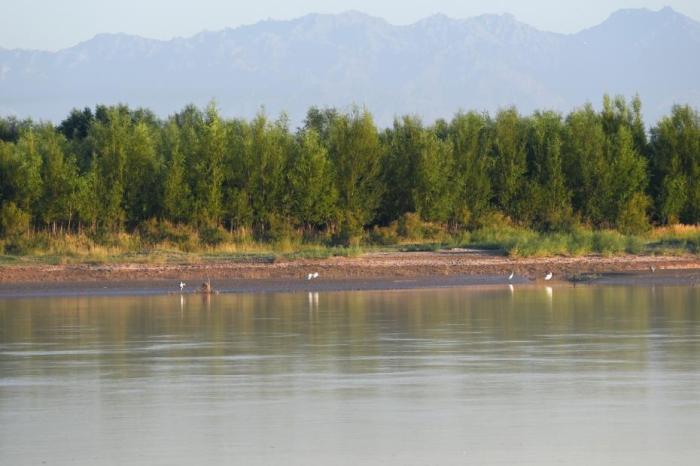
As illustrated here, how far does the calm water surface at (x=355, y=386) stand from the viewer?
1081cm

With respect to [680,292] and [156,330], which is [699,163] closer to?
[680,292]

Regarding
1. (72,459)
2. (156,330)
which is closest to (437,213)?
(156,330)

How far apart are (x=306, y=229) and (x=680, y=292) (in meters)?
15.8

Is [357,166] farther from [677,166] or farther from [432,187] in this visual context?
[677,166]

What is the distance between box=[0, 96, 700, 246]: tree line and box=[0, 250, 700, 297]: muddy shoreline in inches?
256

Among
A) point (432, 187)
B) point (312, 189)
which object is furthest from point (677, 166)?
point (312, 189)

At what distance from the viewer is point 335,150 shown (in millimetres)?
43594

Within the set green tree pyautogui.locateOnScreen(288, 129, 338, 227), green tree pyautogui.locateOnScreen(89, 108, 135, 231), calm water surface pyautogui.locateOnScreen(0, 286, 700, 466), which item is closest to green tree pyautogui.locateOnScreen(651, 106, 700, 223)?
green tree pyautogui.locateOnScreen(288, 129, 338, 227)

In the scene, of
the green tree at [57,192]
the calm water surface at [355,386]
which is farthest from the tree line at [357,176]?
the calm water surface at [355,386]

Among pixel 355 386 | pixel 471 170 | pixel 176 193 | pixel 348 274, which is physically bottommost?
pixel 355 386

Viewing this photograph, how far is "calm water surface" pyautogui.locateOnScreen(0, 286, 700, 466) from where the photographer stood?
10812 millimetres

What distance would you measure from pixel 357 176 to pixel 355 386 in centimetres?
2869

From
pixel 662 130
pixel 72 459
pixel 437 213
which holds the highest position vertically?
pixel 662 130

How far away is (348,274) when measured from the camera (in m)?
33.4
